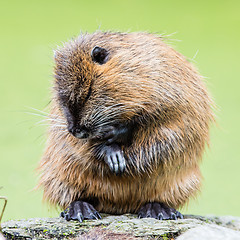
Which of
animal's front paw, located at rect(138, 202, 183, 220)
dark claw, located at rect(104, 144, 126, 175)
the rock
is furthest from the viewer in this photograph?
animal's front paw, located at rect(138, 202, 183, 220)

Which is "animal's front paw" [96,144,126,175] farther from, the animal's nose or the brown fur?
the animal's nose

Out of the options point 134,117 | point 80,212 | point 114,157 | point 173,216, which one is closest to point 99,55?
point 134,117

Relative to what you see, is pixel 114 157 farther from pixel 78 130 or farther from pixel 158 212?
pixel 158 212

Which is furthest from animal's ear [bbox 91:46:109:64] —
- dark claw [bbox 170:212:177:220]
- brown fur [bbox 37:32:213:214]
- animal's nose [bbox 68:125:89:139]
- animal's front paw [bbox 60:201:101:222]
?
dark claw [bbox 170:212:177:220]

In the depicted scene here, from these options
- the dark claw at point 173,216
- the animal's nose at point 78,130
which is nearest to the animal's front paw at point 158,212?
the dark claw at point 173,216

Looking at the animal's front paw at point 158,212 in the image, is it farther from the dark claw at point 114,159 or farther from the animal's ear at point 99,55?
the animal's ear at point 99,55

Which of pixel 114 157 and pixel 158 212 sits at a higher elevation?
pixel 114 157
